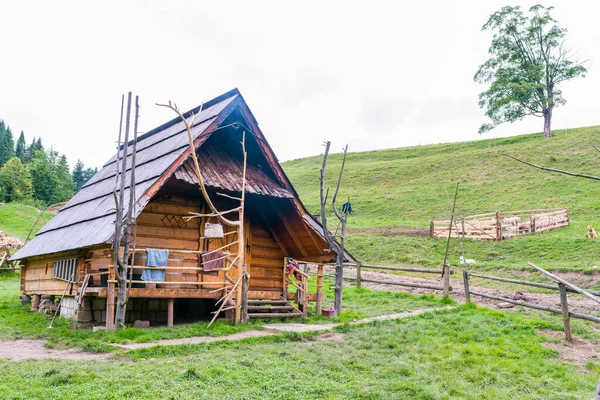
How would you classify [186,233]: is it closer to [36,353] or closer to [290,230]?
[290,230]

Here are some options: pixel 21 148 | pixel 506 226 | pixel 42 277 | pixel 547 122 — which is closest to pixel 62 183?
pixel 21 148

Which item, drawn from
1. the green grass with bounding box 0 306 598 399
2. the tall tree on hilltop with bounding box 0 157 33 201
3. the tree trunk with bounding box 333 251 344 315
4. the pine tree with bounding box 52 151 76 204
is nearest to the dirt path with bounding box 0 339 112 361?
the green grass with bounding box 0 306 598 399

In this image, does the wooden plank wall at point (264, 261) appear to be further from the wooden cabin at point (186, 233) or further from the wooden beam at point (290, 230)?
the wooden beam at point (290, 230)

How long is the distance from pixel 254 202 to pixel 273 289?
2.86 m

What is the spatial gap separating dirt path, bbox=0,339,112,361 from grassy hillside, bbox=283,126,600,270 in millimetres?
A: 18062

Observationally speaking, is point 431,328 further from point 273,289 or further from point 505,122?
point 505,122

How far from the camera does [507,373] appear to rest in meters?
8.52

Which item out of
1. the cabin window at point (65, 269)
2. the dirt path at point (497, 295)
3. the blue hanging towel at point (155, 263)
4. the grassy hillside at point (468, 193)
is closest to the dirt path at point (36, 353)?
the blue hanging towel at point (155, 263)

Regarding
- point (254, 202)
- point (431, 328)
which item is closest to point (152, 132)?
point (254, 202)

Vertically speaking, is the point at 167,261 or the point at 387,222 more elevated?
the point at 387,222

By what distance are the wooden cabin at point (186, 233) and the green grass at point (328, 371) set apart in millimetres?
3308

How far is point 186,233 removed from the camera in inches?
548

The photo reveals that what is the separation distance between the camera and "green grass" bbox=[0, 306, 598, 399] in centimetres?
694

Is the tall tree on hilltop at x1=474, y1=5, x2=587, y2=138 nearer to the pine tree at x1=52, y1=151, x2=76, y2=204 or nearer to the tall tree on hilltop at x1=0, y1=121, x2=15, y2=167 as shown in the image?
the pine tree at x1=52, y1=151, x2=76, y2=204
